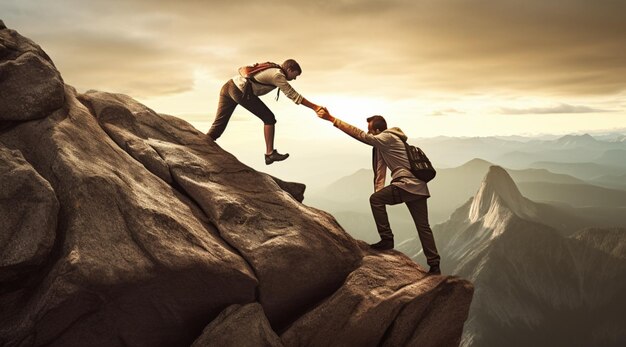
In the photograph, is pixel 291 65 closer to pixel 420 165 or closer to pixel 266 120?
pixel 266 120

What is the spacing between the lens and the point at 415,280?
15.4m

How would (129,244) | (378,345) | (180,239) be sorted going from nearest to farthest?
1. (129,244)
2. (180,239)
3. (378,345)

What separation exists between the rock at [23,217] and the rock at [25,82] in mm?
1980

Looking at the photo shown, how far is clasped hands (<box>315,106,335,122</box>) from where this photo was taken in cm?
1579

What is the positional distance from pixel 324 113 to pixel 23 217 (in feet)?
34.4

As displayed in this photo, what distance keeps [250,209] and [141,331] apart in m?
5.43

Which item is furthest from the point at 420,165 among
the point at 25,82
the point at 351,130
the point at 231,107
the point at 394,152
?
the point at 25,82

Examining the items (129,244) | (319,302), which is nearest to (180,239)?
(129,244)

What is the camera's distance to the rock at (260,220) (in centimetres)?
1384

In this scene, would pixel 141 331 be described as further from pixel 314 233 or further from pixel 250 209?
pixel 314 233

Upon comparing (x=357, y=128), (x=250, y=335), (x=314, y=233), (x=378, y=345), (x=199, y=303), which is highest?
(x=357, y=128)

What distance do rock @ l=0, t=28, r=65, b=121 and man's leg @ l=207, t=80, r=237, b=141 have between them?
6.88 metres

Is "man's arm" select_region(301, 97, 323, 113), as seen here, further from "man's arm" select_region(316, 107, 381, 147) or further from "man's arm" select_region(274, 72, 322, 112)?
"man's arm" select_region(316, 107, 381, 147)

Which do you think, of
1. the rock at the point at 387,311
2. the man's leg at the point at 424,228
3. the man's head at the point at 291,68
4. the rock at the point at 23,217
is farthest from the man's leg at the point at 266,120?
the rock at the point at 23,217
